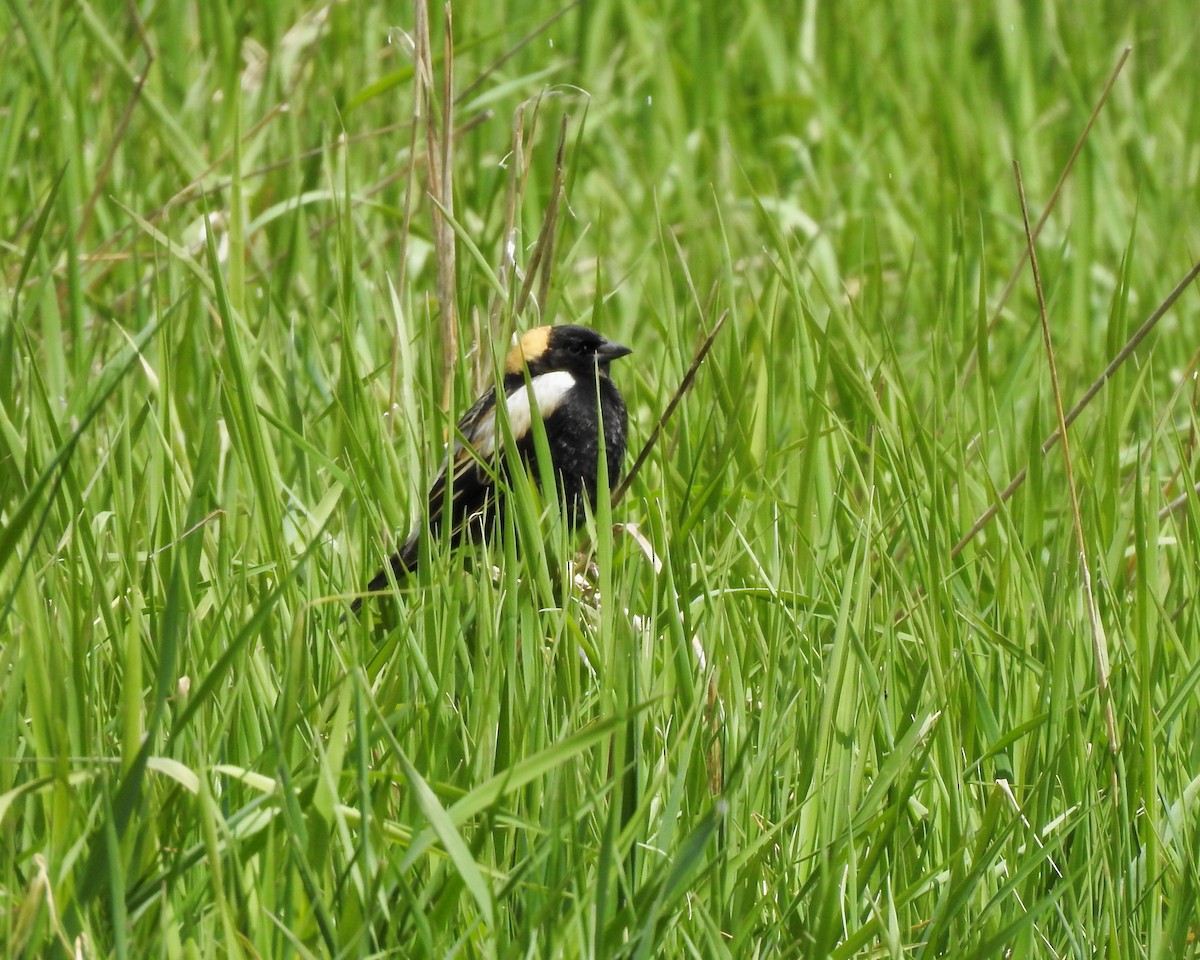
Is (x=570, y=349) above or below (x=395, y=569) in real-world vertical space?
above

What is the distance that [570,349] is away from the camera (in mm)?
2980

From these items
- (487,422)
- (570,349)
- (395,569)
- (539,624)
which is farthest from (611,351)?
(539,624)

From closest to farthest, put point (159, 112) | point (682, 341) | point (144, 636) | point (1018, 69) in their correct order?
1. point (144, 636)
2. point (682, 341)
3. point (159, 112)
4. point (1018, 69)

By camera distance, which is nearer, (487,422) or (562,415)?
(487,422)

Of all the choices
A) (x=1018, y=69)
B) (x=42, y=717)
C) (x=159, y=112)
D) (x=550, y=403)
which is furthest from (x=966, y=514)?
(x=1018, y=69)

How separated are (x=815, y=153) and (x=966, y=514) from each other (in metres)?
2.79

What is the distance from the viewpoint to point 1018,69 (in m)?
5.04

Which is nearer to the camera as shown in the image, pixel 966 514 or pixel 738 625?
pixel 738 625

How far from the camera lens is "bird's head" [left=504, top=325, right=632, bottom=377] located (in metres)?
2.93

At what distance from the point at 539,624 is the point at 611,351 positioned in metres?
1.18

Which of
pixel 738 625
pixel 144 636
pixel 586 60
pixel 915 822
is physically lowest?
pixel 915 822

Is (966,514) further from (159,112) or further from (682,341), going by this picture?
(159,112)

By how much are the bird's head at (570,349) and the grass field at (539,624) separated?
199 mm

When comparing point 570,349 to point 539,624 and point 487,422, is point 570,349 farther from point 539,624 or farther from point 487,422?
point 539,624
